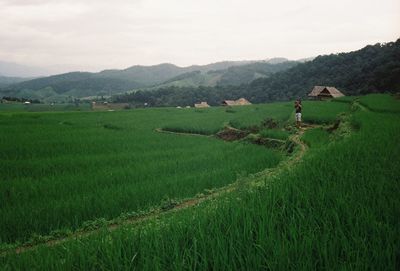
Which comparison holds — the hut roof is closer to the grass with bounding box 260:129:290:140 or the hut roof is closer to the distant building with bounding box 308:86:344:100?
the distant building with bounding box 308:86:344:100

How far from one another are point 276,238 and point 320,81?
72.8 meters

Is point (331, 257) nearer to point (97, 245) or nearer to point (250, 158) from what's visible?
point (97, 245)

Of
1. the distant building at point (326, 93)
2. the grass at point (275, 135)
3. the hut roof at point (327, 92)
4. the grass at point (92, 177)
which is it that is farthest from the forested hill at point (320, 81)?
the grass at point (92, 177)

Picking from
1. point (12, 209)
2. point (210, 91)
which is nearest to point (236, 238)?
point (12, 209)

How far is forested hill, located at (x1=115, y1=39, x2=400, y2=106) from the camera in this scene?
47.2m

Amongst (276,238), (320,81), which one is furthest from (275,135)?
(320,81)

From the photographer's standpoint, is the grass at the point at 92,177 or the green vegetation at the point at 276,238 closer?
the green vegetation at the point at 276,238

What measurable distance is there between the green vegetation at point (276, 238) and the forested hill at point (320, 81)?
Answer: 45058 millimetres

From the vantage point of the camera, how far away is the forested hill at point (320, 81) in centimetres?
4719

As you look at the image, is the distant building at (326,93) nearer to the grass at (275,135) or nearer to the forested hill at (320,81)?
the forested hill at (320,81)

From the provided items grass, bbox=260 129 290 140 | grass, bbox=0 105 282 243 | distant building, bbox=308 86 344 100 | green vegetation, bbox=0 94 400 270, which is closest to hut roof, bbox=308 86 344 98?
distant building, bbox=308 86 344 100

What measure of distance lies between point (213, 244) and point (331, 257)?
0.85 metres

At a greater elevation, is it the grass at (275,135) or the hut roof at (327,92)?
the hut roof at (327,92)

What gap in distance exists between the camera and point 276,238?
2656 mm
